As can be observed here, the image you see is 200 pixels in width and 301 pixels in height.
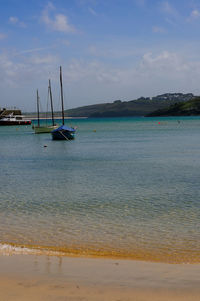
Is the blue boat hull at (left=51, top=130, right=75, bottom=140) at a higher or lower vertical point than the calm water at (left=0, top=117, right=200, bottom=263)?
higher

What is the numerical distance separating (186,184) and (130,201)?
Result: 16.5 feet

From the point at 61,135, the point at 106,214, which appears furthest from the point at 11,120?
the point at 106,214

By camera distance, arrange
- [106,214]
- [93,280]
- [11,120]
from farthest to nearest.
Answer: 1. [11,120]
2. [106,214]
3. [93,280]

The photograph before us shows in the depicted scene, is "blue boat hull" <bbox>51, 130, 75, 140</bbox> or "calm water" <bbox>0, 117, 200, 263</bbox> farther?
"blue boat hull" <bbox>51, 130, 75, 140</bbox>

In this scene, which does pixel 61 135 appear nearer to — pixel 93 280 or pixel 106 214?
pixel 106 214

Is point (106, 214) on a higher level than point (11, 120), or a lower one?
lower

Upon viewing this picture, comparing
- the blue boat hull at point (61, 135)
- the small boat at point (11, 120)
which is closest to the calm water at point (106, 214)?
the blue boat hull at point (61, 135)

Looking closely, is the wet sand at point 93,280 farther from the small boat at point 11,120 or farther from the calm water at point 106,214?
the small boat at point 11,120

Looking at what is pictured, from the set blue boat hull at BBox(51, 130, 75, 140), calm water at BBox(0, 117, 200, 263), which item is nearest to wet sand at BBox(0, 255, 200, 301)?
calm water at BBox(0, 117, 200, 263)

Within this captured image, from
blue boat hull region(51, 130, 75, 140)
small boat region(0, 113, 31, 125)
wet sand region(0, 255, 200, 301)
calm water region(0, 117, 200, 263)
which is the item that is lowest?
calm water region(0, 117, 200, 263)

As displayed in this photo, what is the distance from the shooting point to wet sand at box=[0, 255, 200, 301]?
6.55m

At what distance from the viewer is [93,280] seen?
24.1 feet

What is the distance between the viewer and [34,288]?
690 cm

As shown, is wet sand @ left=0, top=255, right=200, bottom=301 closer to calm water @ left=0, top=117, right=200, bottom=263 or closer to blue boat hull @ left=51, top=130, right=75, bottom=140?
calm water @ left=0, top=117, right=200, bottom=263
